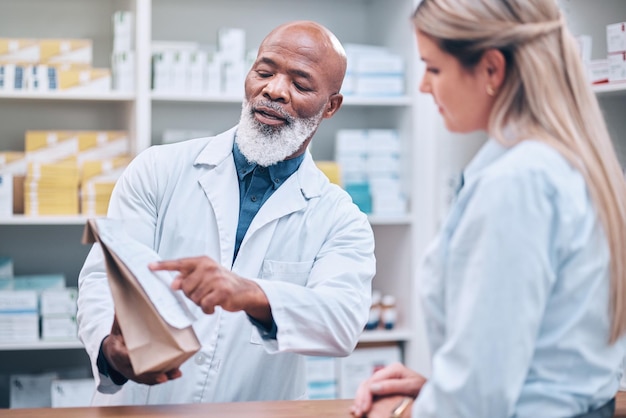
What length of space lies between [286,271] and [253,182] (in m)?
0.24

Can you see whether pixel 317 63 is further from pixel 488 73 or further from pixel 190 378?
pixel 488 73

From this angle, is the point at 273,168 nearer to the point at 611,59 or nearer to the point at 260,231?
the point at 260,231

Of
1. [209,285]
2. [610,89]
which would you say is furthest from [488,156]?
[610,89]

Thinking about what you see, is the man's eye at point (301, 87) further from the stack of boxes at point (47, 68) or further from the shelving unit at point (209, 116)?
the stack of boxes at point (47, 68)

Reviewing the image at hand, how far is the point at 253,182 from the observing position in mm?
1903

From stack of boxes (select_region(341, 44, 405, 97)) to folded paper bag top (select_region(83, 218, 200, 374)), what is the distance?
225 centimetres

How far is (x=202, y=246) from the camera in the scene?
1810 millimetres

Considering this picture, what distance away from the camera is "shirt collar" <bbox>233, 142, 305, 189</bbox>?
1911 mm

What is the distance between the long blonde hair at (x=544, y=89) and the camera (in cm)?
102

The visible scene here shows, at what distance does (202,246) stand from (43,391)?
72.0 inches

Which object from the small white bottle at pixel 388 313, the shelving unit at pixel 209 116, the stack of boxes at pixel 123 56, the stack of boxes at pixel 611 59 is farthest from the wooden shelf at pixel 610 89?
the stack of boxes at pixel 123 56

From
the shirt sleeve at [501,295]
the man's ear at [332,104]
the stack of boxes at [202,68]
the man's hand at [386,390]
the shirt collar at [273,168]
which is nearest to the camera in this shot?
the shirt sleeve at [501,295]

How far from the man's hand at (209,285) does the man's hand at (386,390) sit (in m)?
0.28

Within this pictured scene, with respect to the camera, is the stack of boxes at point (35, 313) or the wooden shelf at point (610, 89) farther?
the stack of boxes at point (35, 313)
